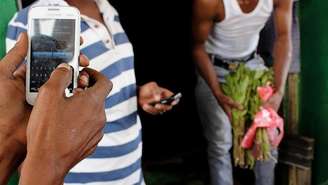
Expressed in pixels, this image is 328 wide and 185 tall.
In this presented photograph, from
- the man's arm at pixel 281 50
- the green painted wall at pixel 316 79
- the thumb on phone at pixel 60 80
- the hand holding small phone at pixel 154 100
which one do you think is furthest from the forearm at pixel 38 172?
the green painted wall at pixel 316 79

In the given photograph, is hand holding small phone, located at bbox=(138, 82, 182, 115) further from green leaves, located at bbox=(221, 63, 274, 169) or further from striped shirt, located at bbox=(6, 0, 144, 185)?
green leaves, located at bbox=(221, 63, 274, 169)

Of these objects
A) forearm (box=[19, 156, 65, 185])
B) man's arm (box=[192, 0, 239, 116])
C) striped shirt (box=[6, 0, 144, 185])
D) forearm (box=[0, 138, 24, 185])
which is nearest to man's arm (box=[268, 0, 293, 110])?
man's arm (box=[192, 0, 239, 116])

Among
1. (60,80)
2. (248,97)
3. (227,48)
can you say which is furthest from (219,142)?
(60,80)

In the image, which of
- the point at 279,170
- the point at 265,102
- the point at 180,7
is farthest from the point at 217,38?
the point at 180,7

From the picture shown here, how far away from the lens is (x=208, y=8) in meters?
2.19

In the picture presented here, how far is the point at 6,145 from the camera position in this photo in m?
1.08

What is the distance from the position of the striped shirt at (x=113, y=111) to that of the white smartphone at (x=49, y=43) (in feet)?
1.13

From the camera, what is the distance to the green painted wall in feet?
7.41

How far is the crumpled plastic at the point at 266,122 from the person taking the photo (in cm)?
225

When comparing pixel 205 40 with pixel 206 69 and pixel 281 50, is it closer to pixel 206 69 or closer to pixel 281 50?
pixel 206 69

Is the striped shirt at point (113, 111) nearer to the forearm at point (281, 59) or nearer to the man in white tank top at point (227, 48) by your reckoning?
the man in white tank top at point (227, 48)

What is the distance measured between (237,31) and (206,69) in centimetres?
22

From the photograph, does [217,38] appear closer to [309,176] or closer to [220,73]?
[220,73]

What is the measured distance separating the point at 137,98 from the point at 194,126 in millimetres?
1684
